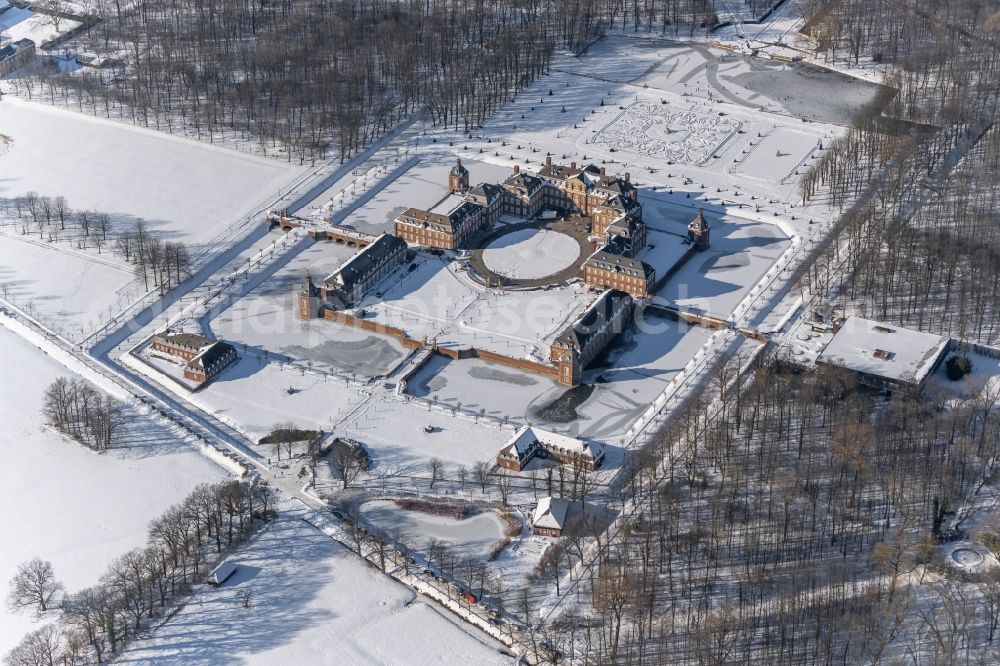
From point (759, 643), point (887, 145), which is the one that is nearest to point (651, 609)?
point (759, 643)

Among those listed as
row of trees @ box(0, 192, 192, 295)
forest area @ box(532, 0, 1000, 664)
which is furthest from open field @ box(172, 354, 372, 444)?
forest area @ box(532, 0, 1000, 664)

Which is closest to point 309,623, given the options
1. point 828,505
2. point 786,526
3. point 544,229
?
point 786,526

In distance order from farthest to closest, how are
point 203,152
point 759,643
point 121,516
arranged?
1. point 203,152
2. point 121,516
3. point 759,643

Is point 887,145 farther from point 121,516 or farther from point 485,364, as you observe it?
point 121,516

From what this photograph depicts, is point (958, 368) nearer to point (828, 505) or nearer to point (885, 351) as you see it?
point (885, 351)

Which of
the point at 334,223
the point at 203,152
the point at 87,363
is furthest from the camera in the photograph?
the point at 203,152

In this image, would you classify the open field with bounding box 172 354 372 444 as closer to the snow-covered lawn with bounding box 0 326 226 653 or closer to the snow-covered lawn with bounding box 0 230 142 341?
the snow-covered lawn with bounding box 0 326 226 653

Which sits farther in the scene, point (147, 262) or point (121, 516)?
point (147, 262)
